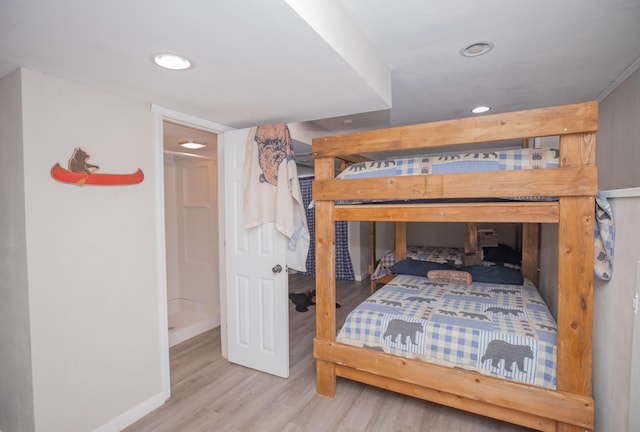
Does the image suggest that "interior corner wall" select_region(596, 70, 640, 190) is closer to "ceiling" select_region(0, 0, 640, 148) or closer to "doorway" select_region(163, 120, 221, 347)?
"ceiling" select_region(0, 0, 640, 148)

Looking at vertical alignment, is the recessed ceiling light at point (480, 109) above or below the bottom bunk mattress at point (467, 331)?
above

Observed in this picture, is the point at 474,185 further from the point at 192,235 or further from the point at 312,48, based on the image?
the point at 192,235

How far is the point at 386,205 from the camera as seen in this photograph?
82.3 inches

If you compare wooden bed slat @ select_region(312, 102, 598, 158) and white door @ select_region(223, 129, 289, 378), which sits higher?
wooden bed slat @ select_region(312, 102, 598, 158)

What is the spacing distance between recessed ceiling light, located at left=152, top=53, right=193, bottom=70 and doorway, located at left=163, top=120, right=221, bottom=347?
2080 mm

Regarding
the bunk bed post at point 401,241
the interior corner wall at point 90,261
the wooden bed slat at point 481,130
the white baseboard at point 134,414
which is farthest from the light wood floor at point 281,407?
the bunk bed post at point 401,241

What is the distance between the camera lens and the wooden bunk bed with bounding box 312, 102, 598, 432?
1576mm

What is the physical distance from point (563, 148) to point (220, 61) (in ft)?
5.84

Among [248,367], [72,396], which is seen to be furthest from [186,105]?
[248,367]

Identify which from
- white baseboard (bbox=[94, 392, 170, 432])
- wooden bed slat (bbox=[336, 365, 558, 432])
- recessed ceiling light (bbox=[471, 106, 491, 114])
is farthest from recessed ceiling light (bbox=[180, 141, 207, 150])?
recessed ceiling light (bbox=[471, 106, 491, 114])

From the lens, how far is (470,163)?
1.83 m

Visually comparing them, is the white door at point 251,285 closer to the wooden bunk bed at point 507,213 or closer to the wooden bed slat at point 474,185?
the wooden bunk bed at point 507,213

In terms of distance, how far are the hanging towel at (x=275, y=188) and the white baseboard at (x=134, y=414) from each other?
132cm

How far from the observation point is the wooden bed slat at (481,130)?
60.8 inches
